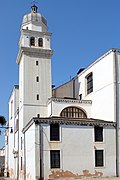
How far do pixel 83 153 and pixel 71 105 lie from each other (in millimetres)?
9297

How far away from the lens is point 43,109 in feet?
148

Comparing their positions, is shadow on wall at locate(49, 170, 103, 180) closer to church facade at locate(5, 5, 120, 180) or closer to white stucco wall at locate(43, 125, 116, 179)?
church facade at locate(5, 5, 120, 180)

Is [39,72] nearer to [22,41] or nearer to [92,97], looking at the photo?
[22,41]

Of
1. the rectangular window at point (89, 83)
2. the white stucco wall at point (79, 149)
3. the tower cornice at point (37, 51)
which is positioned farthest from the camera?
the tower cornice at point (37, 51)

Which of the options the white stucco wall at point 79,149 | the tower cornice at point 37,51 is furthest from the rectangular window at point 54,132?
the tower cornice at point 37,51

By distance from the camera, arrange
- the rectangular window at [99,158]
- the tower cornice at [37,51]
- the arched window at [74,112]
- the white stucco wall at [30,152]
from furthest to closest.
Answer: the tower cornice at [37,51]
the arched window at [74,112]
the rectangular window at [99,158]
the white stucco wall at [30,152]

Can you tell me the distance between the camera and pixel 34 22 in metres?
48.3

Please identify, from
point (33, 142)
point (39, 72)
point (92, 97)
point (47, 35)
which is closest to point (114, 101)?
point (92, 97)

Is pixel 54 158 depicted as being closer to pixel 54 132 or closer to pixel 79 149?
pixel 54 132

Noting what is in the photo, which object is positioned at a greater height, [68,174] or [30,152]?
[30,152]

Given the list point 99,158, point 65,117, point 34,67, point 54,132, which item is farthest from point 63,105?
point 99,158

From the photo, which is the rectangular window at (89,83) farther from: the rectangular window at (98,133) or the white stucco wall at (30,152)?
the white stucco wall at (30,152)

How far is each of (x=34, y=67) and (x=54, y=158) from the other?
15.5m

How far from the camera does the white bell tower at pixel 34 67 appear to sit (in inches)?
1768
